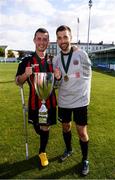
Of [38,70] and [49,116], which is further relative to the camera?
[49,116]

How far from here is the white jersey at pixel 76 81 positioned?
436 centimetres

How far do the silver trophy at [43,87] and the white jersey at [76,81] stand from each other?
0.77 feet

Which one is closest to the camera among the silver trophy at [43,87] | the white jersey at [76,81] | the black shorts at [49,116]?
the silver trophy at [43,87]

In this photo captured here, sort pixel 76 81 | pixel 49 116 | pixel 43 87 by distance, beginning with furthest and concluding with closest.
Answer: pixel 49 116 → pixel 76 81 → pixel 43 87

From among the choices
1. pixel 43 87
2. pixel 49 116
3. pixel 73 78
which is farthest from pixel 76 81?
pixel 49 116

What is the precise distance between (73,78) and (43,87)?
18.6 inches

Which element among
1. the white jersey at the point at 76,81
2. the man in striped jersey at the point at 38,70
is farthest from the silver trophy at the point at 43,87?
the white jersey at the point at 76,81

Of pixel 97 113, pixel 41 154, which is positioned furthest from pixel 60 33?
pixel 97 113

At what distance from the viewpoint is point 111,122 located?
7.89 m

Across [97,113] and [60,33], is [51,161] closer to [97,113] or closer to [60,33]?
[60,33]

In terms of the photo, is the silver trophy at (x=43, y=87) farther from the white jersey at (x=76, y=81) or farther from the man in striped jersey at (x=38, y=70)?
the white jersey at (x=76, y=81)

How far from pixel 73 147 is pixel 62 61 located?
2025mm

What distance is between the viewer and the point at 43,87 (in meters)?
4.31

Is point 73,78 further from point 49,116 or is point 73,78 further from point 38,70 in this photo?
point 49,116
